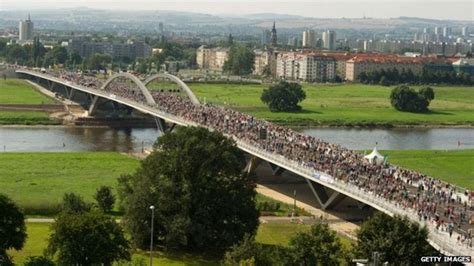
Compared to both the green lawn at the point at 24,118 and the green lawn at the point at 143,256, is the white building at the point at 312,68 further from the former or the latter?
the green lawn at the point at 143,256

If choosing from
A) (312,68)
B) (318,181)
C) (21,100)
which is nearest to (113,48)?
(312,68)

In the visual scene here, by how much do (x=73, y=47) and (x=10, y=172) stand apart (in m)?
134

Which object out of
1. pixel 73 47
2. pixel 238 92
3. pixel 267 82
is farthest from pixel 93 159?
pixel 73 47

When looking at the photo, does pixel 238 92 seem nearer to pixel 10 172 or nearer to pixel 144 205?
pixel 10 172

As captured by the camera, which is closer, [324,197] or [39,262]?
[39,262]

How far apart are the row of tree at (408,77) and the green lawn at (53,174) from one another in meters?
76.0

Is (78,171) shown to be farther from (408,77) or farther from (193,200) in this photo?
(408,77)

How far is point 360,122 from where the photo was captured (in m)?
78.8

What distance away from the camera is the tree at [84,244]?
25109 mm

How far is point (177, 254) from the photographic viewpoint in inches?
1195

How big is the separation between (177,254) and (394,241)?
29.2 ft

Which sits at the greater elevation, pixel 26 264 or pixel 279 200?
pixel 26 264

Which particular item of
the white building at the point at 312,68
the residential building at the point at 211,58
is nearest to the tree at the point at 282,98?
the white building at the point at 312,68

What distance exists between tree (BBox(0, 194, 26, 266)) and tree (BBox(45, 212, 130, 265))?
979mm
